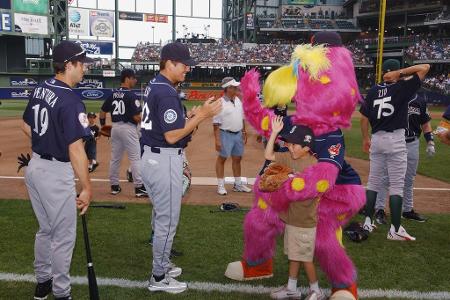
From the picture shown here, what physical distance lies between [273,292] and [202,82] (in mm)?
53471

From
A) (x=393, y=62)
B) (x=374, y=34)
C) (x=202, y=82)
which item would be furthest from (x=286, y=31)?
(x=393, y=62)

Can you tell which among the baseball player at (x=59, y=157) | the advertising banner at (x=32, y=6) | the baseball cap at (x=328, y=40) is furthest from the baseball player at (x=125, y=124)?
the advertising banner at (x=32, y=6)

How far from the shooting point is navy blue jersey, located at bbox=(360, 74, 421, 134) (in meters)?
5.32

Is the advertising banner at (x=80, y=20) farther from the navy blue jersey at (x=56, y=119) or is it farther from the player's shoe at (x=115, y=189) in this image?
the navy blue jersey at (x=56, y=119)

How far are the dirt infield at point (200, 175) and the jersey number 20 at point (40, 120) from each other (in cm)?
400

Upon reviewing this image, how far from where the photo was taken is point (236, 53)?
62531 millimetres

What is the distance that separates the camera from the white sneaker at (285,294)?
4008 millimetres

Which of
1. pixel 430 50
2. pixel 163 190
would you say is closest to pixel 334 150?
pixel 163 190

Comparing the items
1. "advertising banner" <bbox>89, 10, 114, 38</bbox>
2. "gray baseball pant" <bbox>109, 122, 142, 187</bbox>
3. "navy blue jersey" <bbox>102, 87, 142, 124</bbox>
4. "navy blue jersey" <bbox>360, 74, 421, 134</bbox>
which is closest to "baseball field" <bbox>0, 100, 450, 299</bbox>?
"gray baseball pant" <bbox>109, 122, 142, 187</bbox>

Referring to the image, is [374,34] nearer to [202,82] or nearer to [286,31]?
[286,31]

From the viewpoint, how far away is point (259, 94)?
4680 mm

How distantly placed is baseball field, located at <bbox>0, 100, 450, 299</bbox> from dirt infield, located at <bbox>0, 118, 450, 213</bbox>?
0.03m

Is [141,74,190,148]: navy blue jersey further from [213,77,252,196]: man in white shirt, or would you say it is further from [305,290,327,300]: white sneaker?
[213,77,252,196]: man in white shirt

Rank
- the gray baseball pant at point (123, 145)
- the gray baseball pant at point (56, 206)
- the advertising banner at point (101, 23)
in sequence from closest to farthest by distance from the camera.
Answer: the gray baseball pant at point (56, 206)
the gray baseball pant at point (123, 145)
the advertising banner at point (101, 23)
